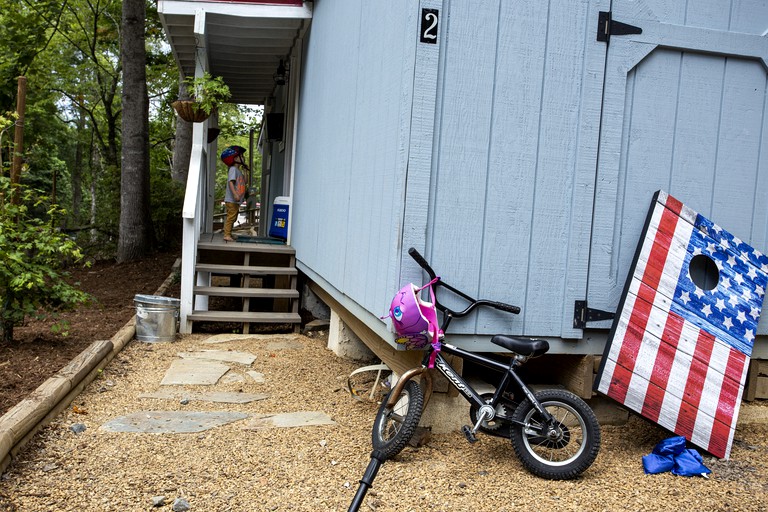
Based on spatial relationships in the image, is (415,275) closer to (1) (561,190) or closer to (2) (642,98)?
(1) (561,190)

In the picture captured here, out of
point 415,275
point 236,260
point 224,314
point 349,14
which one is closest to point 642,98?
point 415,275

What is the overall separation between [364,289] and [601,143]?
1.68m

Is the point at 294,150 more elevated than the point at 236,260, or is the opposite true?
the point at 294,150

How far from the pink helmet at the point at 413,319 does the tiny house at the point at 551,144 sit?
0.27 metres

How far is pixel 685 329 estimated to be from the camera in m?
3.90

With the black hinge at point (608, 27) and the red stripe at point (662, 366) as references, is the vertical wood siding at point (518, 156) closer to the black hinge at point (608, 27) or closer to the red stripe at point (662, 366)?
the black hinge at point (608, 27)

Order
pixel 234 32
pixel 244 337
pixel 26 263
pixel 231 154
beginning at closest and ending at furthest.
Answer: pixel 26 263, pixel 244 337, pixel 234 32, pixel 231 154

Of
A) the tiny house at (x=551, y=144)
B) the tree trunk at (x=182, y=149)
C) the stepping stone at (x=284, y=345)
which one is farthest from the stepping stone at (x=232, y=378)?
the tree trunk at (x=182, y=149)

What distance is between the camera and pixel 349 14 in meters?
5.51

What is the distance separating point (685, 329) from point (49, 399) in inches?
142

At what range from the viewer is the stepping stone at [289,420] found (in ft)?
13.6

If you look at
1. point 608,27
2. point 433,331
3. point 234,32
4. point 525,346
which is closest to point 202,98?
point 234,32

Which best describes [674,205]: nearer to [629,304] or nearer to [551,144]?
[629,304]

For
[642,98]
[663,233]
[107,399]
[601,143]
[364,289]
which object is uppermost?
[642,98]
